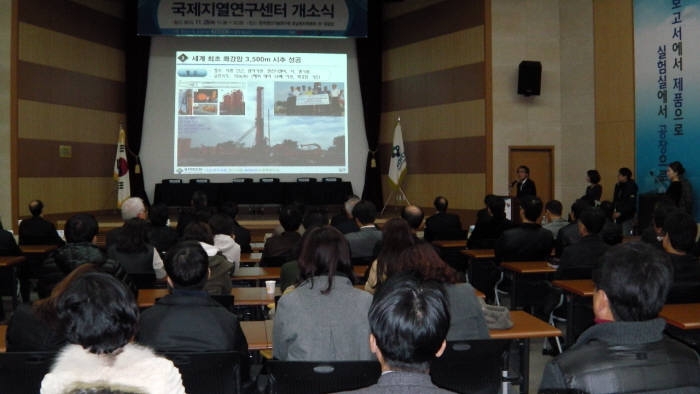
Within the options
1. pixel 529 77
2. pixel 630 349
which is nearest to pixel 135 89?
pixel 529 77

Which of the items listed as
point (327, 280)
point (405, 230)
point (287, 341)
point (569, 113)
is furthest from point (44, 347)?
point (569, 113)

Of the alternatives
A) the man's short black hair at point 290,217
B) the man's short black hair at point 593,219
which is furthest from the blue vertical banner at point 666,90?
the man's short black hair at point 290,217

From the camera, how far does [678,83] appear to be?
27.7 feet

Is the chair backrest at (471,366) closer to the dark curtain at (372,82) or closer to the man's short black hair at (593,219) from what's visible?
Result: the man's short black hair at (593,219)

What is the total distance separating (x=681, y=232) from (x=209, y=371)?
2.84 meters

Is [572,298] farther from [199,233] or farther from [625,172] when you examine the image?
[625,172]

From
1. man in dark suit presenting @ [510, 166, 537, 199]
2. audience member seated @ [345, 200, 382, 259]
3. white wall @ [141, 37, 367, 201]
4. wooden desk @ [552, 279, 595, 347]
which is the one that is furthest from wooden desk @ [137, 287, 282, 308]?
white wall @ [141, 37, 367, 201]

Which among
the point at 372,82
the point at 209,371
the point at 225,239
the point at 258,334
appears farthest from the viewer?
the point at 372,82

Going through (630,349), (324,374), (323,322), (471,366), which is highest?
(630,349)

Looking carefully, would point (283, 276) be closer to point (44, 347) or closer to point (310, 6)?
point (44, 347)

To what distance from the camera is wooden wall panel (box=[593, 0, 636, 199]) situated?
9.16m

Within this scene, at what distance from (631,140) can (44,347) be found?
8677mm

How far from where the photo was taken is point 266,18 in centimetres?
1061

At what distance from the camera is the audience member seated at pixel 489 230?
6332 millimetres
